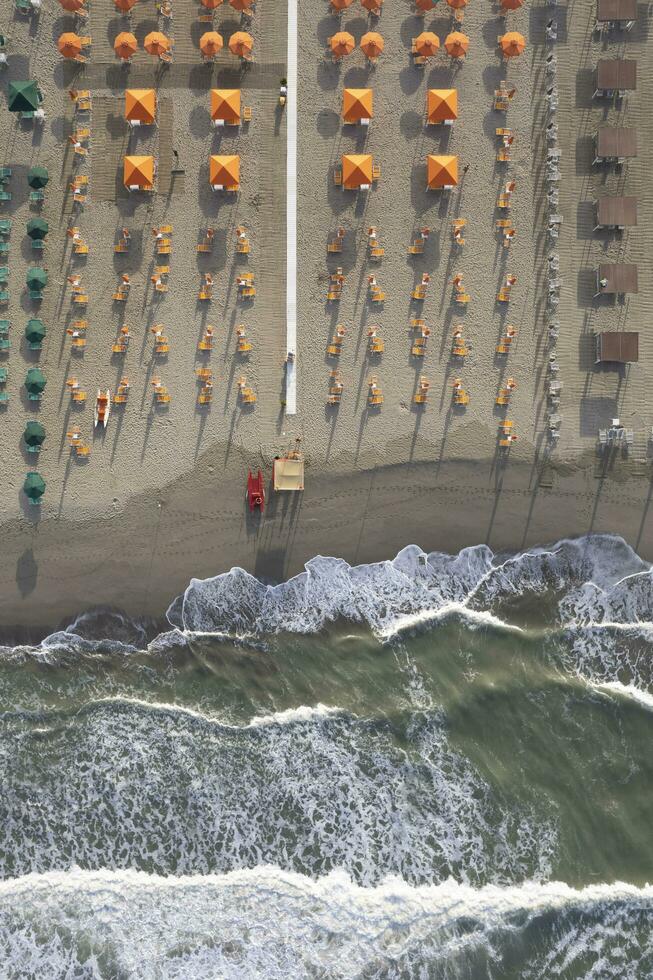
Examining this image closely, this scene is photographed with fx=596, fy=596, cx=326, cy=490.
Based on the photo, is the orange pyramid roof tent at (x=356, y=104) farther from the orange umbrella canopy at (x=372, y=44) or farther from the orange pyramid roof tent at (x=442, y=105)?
the orange pyramid roof tent at (x=442, y=105)

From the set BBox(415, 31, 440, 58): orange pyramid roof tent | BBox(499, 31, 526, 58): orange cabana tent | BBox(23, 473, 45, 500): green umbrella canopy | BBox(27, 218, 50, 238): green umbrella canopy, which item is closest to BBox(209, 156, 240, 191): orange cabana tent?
BBox(27, 218, 50, 238): green umbrella canopy

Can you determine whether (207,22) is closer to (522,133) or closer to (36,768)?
(522,133)

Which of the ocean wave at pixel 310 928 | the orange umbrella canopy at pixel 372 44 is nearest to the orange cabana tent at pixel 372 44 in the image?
the orange umbrella canopy at pixel 372 44

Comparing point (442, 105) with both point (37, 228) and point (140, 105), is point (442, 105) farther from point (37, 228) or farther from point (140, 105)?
point (37, 228)

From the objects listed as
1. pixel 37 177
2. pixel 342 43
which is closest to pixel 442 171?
pixel 342 43

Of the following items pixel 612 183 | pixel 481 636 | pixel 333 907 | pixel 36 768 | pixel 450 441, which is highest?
pixel 612 183

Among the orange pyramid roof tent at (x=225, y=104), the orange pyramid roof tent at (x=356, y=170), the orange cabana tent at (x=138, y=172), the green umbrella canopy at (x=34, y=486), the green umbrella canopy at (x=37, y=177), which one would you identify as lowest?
the green umbrella canopy at (x=34, y=486)

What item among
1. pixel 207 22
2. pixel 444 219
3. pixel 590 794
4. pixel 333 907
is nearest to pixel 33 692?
pixel 333 907
